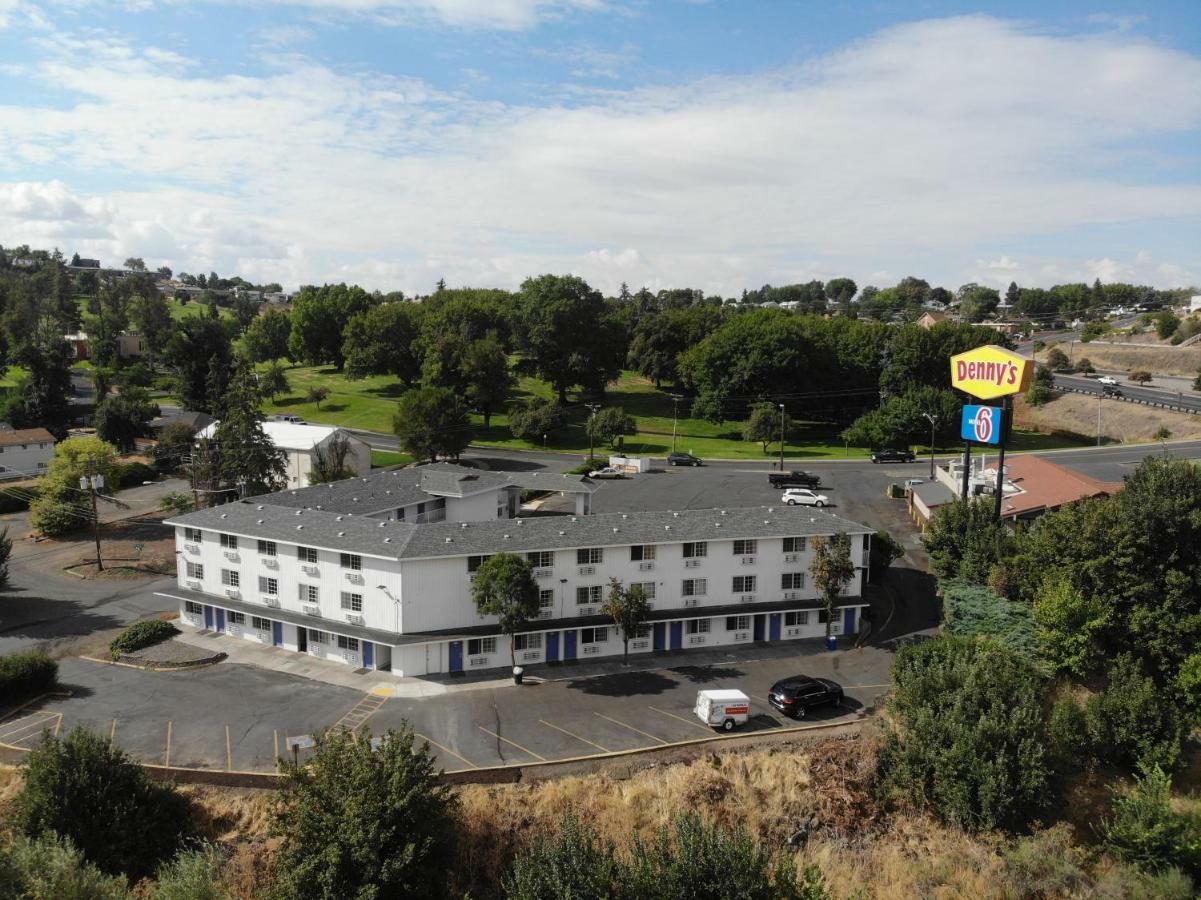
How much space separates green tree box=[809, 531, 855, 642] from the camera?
4975 cm

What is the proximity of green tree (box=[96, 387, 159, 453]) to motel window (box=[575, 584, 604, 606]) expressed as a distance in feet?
287

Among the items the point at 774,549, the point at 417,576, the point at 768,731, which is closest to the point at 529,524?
the point at 417,576

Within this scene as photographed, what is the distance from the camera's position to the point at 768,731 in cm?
4128

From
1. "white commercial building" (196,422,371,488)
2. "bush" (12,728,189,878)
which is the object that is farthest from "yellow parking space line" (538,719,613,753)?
"white commercial building" (196,422,371,488)

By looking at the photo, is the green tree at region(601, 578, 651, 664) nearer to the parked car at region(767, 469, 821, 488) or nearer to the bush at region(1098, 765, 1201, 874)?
the bush at region(1098, 765, 1201, 874)

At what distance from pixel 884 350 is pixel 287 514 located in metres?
98.0

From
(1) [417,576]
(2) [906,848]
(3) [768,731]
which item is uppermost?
(1) [417,576]

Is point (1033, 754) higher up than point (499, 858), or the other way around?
point (1033, 754)

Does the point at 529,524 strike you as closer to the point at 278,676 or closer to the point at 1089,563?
the point at 278,676

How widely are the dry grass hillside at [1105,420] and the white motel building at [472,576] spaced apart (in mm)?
79267

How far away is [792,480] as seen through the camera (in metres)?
88.1

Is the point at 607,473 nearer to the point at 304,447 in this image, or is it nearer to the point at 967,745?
the point at 304,447

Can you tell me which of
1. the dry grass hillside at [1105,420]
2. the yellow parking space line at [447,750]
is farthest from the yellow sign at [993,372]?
the dry grass hillside at [1105,420]

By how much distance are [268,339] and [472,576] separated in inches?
5379
